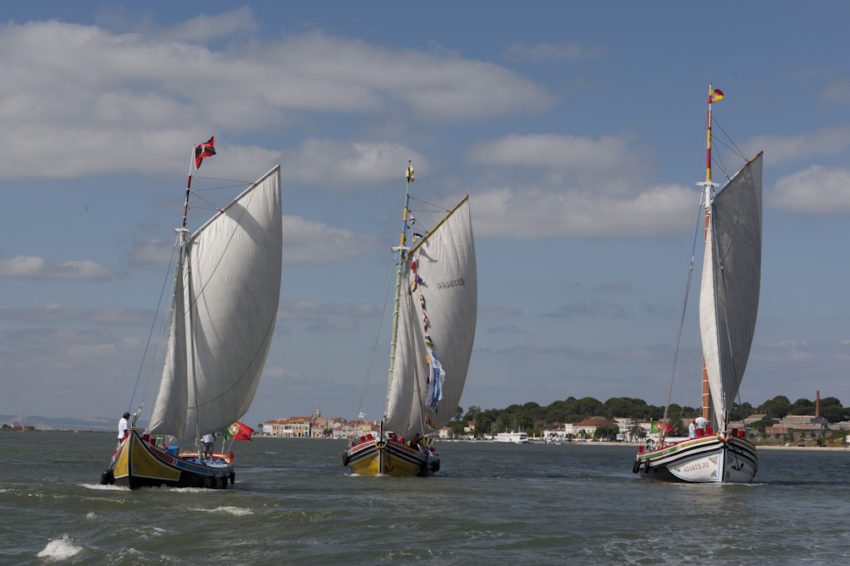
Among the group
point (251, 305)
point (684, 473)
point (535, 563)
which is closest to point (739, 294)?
point (684, 473)

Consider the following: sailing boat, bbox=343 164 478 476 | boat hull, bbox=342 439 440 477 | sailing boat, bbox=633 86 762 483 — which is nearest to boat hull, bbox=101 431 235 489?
boat hull, bbox=342 439 440 477

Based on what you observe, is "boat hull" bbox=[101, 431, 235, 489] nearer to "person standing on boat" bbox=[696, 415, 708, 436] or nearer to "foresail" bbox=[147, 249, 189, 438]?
"foresail" bbox=[147, 249, 189, 438]

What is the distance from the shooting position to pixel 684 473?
56.9m

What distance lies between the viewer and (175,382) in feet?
155

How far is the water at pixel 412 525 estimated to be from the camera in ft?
103

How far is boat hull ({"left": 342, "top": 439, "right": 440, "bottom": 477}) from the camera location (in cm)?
6197

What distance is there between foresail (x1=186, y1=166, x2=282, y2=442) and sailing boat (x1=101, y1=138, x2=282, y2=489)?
0.05 m

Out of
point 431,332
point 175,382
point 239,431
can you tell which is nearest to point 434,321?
point 431,332

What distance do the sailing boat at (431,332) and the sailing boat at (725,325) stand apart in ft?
43.8

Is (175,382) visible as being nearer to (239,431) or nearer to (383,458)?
(239,431)

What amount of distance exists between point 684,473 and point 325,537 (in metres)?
28.6

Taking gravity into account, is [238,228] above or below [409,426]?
above

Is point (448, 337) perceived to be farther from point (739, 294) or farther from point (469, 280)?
point (739, 294)

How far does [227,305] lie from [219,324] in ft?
3.19
